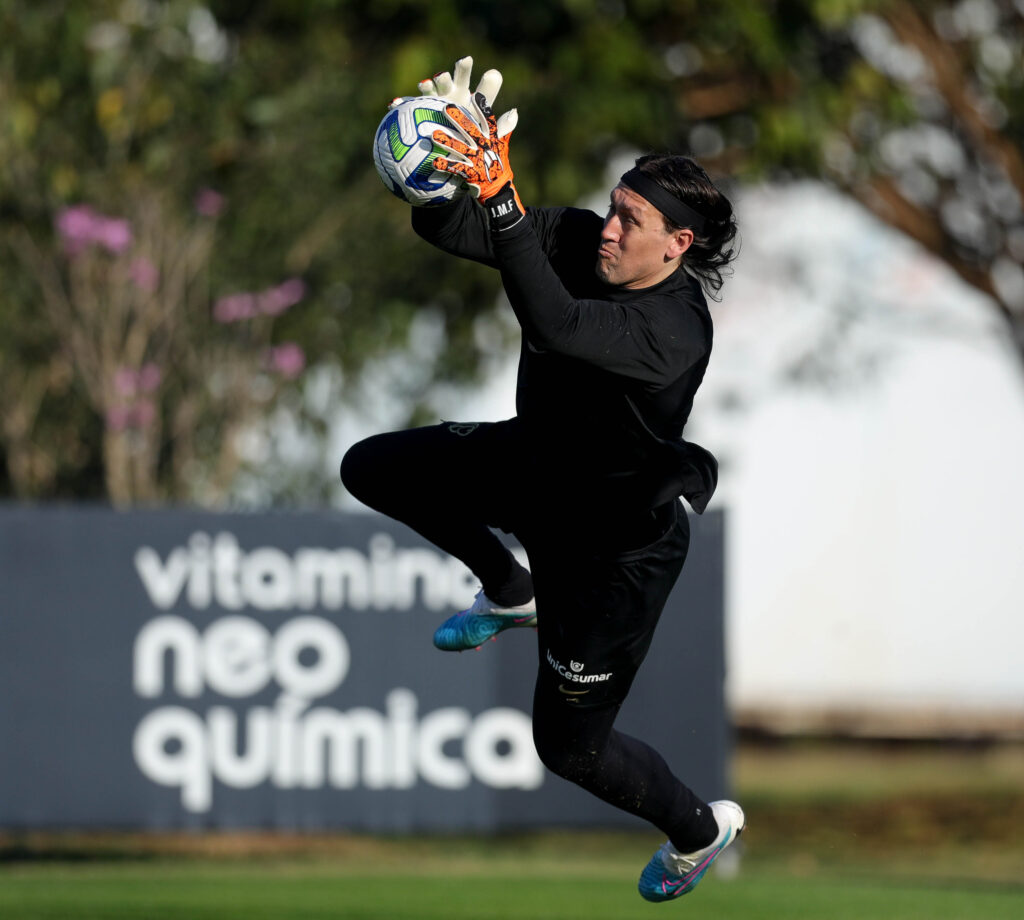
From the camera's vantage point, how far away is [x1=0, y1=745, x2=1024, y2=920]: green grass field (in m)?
10.2

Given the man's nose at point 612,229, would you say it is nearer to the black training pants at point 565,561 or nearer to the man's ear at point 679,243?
the man's ear at point 679,243

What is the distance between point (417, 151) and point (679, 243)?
1.01 meters

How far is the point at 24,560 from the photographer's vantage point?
39.1 ft

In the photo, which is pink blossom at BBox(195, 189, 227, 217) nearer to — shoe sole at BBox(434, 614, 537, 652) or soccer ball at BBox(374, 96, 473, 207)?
shoe sole at BBox(434, 614, 537, 652)

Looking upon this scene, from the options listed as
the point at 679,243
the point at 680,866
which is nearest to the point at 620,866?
the point at 680,866

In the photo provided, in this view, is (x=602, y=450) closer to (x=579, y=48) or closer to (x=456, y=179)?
(x=456, y=179)

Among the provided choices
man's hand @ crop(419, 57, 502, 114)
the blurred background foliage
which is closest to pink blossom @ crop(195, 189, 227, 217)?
the blurred background foliage

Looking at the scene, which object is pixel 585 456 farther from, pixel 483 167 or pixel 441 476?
pixel 483 167

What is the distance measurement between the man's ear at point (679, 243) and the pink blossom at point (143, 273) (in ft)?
28.6

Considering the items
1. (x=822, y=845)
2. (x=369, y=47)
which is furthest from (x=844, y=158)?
(x=822, y=845)

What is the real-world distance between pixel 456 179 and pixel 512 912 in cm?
575

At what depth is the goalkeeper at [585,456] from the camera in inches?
210

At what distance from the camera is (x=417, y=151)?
5250mm

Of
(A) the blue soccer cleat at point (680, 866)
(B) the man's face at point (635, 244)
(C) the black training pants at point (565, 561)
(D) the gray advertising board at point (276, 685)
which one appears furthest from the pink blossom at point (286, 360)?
(B) the man's face at point (635, 244)
